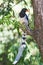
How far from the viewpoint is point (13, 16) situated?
10.3 feet

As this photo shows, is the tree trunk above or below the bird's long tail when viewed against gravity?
above

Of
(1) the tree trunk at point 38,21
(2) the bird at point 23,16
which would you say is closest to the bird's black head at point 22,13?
(2) the bird at point 23,16

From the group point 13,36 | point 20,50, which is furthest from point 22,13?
point 20,50

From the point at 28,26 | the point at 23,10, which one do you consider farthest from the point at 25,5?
the point at 28,26

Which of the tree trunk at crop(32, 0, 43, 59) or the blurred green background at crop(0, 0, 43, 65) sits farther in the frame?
the blurred green background at crop(0, 0, 43, 65)

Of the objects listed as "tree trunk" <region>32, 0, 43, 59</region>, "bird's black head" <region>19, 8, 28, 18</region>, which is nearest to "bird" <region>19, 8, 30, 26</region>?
"bird's black head" <region>19, 8, 28, 18</region>

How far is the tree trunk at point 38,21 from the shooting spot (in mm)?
2777

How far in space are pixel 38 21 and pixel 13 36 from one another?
1.67 feet

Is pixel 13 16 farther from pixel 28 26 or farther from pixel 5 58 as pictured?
pixel 5 58

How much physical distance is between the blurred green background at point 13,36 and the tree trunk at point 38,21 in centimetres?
11

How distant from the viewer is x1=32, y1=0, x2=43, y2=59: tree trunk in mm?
2777

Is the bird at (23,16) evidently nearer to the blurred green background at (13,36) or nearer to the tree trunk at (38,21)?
the blurred green background at (13,36)

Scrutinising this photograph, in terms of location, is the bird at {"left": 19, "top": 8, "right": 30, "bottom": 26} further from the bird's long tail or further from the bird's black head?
the bird's long tail

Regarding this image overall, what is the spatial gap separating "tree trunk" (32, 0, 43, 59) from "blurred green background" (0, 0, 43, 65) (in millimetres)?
114
